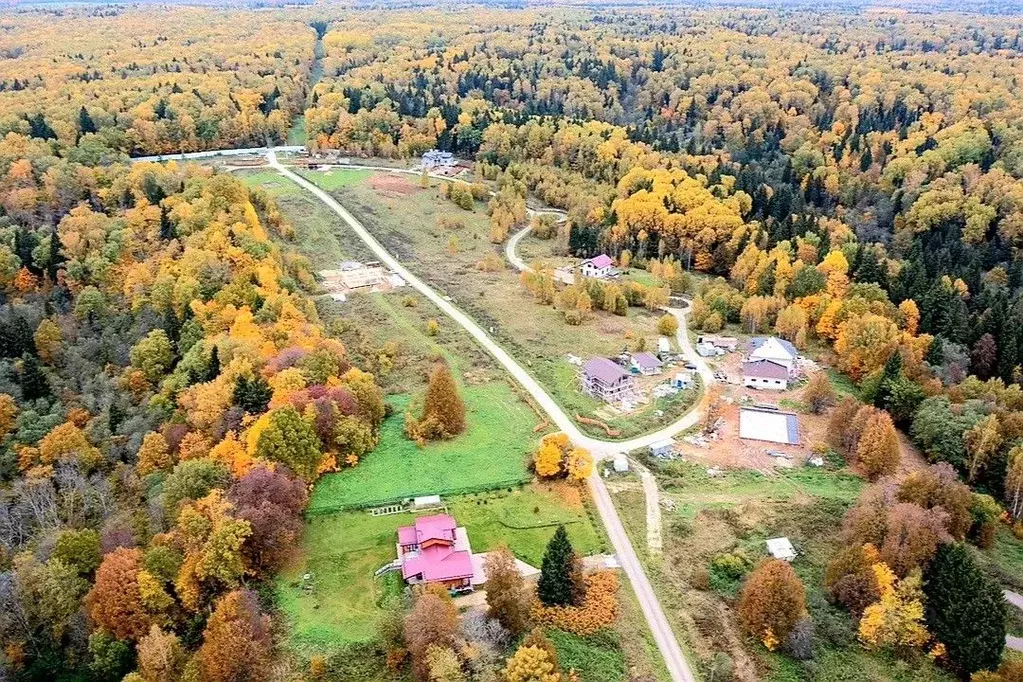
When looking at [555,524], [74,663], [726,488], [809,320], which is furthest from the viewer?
[809,320]

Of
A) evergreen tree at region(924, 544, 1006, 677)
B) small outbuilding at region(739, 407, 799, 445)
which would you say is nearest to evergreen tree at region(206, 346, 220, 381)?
small outbuilding at region(739, 407, 799, 445)

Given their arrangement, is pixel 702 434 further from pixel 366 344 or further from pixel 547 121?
pixel 547 121

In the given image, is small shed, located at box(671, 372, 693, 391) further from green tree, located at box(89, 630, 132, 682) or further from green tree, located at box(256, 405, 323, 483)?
green tree, located at box(89, 630, 132, 682)

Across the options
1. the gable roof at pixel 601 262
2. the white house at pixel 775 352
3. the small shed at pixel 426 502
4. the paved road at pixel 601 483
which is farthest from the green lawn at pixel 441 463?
the gable roof at pixel 601 262

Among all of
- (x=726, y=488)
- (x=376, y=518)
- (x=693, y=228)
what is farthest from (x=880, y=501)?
(x=693, y=228)

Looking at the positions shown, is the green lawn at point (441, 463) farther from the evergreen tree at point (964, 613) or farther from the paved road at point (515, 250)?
the paved road at point (515, 250)

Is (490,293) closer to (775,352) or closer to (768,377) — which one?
(775,352)
